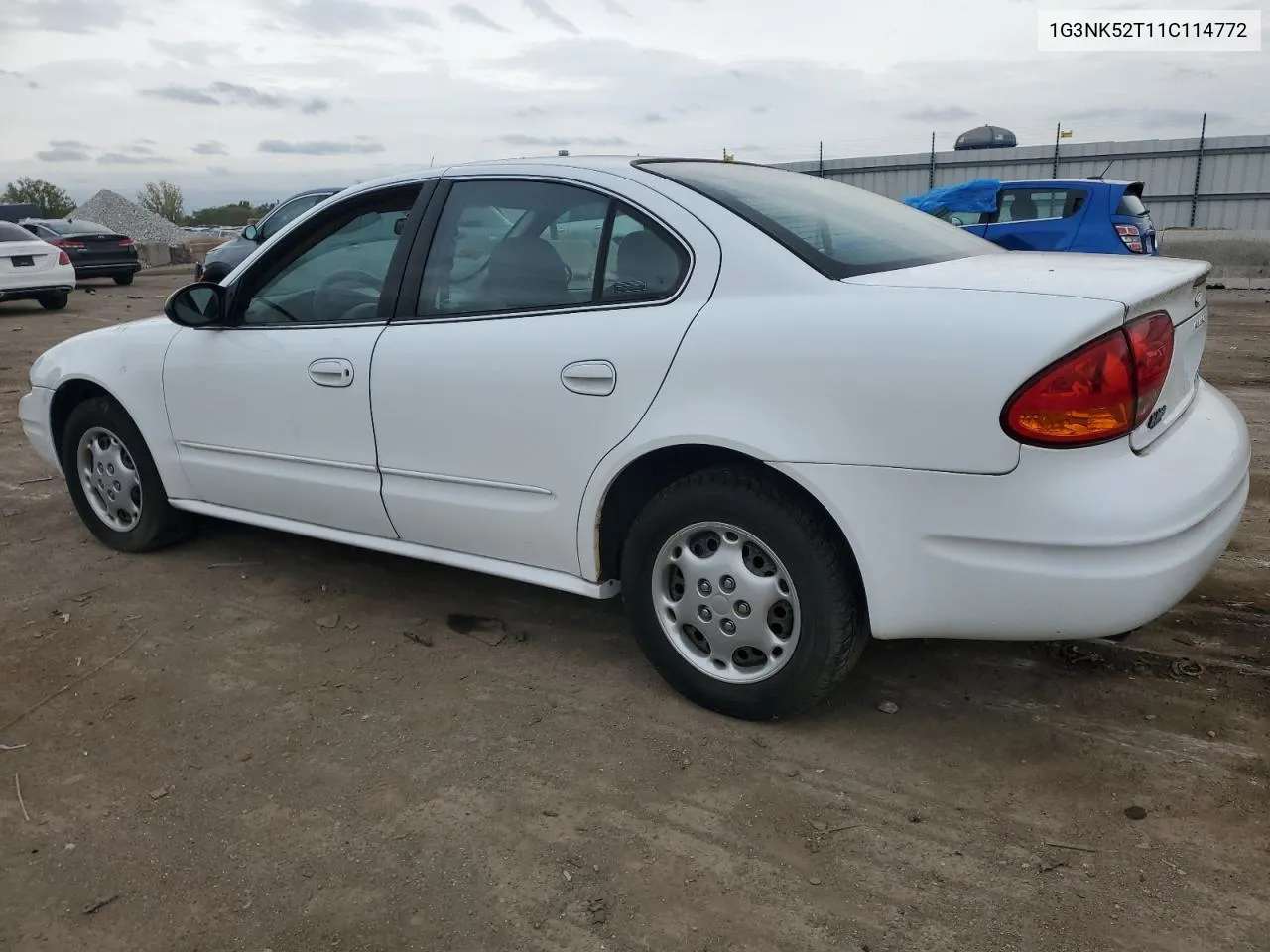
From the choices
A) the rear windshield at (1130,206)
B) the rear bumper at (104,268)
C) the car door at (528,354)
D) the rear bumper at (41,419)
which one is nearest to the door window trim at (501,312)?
the car door at (528,354)

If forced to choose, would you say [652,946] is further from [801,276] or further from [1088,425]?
[801,276]

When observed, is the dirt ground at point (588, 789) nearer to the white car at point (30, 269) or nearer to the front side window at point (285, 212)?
the front side window at point (285, 212)

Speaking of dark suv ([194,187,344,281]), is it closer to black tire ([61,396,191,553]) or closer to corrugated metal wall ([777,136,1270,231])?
black tire ([61,396,191,553])

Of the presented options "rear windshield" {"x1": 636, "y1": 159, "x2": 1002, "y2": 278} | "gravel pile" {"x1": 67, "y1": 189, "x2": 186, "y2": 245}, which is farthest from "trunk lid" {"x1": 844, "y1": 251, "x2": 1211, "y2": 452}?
"gravel pile" {"x1": 67, "y1": 189, "x2": 186, "y2": 245}

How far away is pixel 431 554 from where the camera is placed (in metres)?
3.46

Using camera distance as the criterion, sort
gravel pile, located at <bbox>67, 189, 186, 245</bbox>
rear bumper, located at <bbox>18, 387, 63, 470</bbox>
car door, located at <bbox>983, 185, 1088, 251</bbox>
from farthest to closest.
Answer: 1. gravel pile, located at <bbox>67, 189, 186, 245</bbox>
2. car door, located at <bbox>983, 185, 1088, 251</bbox>
3. rear bumper, located at <bbox>18, 387, 63, 470</bbox>

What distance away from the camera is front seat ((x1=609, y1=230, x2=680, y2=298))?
2.87 m

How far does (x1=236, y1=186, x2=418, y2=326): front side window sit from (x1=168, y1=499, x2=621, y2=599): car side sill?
78cm

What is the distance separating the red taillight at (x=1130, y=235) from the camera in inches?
465

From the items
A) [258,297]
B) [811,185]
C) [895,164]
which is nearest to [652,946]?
[811,185]

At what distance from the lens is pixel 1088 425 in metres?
2.30

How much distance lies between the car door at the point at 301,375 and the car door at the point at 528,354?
0.14m

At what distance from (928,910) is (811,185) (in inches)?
94.7

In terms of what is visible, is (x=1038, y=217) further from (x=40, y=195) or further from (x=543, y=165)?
(x=40, y=195)
